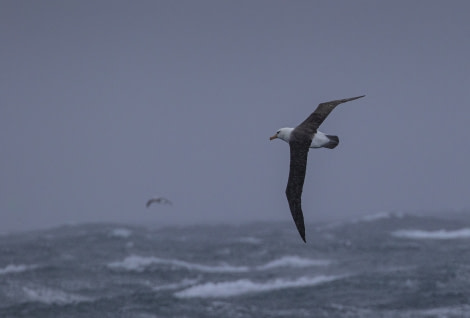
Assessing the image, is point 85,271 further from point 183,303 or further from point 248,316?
point 248,316

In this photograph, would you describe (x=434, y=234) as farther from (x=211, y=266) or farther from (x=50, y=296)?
(x=50, y=296)

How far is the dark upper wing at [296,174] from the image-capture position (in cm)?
1418

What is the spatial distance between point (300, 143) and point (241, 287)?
32222mm

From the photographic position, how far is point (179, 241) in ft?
275

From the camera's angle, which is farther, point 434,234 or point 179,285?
point 434,234

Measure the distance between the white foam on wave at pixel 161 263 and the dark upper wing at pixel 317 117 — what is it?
129 feet

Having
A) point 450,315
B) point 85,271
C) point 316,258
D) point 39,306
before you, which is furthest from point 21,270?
point 450,315

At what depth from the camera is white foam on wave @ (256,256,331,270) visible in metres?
57.0

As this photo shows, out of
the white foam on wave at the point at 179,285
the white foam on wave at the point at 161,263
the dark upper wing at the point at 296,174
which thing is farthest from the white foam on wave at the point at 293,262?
the dark upper wing at the point at 296,174

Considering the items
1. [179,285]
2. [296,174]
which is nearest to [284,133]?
[296,174]

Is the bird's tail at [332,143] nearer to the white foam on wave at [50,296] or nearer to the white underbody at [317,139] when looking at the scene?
the white underbody at [317,139]

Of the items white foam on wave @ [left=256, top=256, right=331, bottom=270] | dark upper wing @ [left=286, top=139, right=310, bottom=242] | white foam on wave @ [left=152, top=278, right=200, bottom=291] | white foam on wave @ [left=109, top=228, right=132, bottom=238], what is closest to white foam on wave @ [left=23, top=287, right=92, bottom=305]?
white foam on wave @ [left=152, top=278, right=200, bottom=291]

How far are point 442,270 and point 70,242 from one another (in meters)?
43.0

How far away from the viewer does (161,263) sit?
59906 mm
